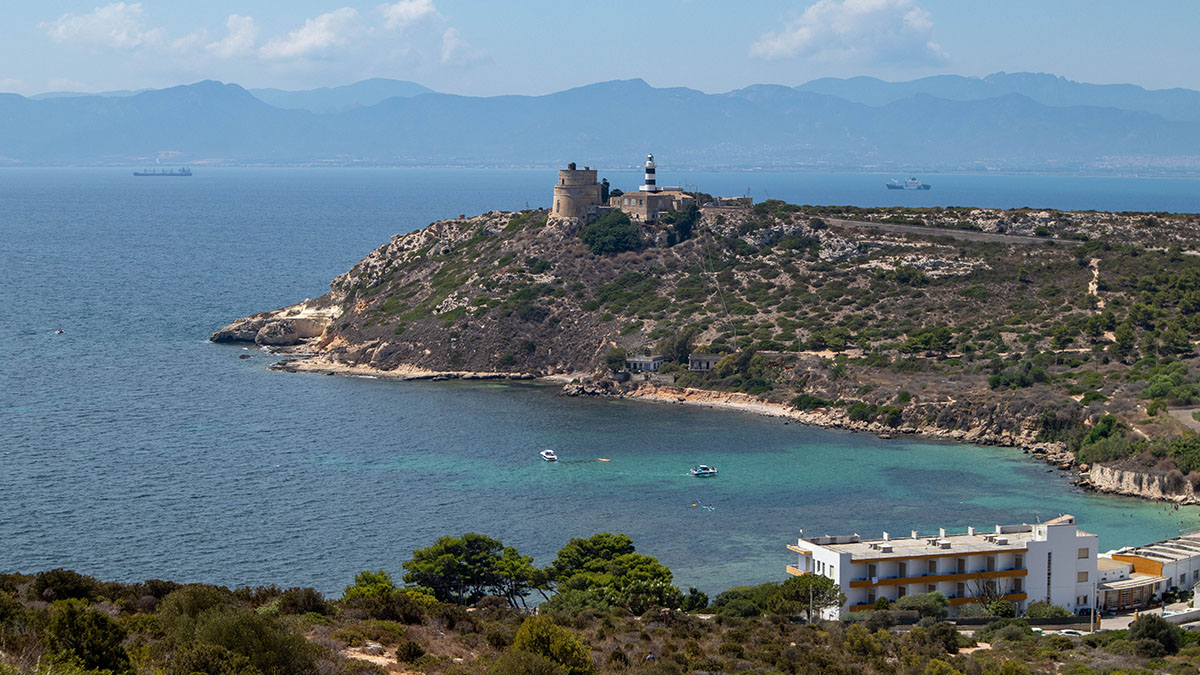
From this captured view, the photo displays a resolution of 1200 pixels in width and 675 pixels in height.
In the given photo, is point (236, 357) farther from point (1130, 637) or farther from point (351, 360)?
point (1130, 637)

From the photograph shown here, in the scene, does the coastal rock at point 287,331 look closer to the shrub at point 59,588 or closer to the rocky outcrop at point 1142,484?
the rocky outcrop at point 1142,484

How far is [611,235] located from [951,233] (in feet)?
85.6

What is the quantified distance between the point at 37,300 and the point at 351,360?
39.5 m

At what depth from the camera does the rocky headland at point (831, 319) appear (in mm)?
71438

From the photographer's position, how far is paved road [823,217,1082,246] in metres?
97.7

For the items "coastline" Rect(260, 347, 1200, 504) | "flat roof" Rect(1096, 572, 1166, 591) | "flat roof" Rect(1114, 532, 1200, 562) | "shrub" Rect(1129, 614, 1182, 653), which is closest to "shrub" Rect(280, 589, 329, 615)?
"shrub" Rect(1129, 614, 1182, 653)

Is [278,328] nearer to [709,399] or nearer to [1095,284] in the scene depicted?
[709,399]

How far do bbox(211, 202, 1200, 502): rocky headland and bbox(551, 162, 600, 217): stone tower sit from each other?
1.27 metres

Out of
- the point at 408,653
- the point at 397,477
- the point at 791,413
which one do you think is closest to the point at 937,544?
the point at 408,653

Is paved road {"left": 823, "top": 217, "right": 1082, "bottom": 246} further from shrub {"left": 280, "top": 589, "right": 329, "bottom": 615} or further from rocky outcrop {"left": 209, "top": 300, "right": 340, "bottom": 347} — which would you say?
shrub {"left": 280, "top": 589, "right": 329, "bottom": 615}

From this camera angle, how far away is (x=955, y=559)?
40.7 metres

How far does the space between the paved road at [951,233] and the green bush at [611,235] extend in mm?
15809

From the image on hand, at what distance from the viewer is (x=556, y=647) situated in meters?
24.2

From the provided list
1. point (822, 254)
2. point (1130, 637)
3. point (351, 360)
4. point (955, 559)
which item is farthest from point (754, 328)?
point (1130, 637)
